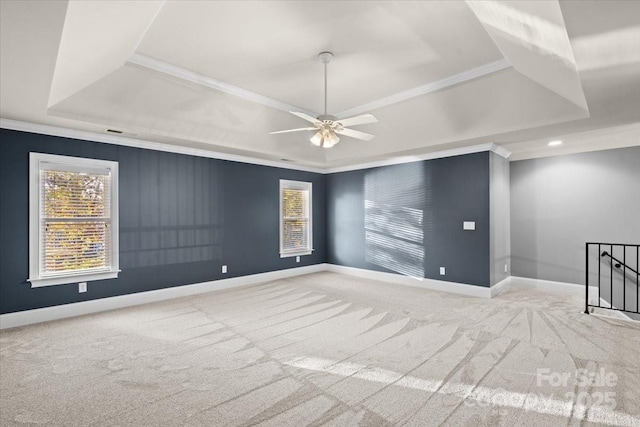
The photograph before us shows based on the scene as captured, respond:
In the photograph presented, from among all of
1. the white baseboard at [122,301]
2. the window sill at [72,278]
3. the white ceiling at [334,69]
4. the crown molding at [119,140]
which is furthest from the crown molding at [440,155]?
the window sill at [72,278]

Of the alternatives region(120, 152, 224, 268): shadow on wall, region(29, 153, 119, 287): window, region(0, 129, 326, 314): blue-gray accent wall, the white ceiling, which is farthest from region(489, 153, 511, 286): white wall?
region(29, 153, 119, 287): window

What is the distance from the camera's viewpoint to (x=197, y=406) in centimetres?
221

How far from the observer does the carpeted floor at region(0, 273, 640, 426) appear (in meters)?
2.13

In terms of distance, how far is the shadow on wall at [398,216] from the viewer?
599 centimetres

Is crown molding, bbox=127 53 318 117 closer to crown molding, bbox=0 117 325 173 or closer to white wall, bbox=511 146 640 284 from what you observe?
crown molding, bbox=0 117 325 173

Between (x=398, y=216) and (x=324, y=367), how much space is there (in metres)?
4.12

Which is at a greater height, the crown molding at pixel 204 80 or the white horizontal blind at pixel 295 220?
the crown molding at pixel 204 80

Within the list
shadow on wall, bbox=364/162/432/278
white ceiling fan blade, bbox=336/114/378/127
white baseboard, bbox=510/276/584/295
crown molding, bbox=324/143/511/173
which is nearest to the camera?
white ceiling fan blade, bbox=336/114/378/127

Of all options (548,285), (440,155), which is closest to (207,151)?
(440,155)

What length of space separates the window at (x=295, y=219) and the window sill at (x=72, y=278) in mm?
3201

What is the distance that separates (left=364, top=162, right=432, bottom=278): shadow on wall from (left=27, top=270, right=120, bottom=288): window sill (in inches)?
188

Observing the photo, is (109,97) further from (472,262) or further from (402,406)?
(472,262)

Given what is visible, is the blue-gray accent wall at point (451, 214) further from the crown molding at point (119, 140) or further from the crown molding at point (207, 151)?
the crown molding at point (119, 140)

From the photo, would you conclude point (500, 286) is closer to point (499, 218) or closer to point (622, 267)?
point (499, 218)
